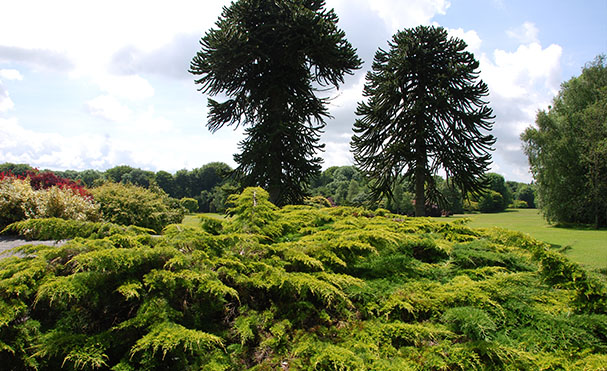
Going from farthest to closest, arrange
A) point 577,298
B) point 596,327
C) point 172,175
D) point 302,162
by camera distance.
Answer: point 172,175 → point 302,162 → point 577,298 → point 596,327

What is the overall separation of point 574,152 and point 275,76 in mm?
22589

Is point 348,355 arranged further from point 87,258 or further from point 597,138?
point 597,138

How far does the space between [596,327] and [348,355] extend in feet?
5.55

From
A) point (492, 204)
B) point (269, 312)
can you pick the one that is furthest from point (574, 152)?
point (492, 204)

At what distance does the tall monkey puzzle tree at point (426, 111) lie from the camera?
11.6m

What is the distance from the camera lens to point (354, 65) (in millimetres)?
10680

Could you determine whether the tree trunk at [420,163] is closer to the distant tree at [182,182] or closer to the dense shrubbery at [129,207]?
the dense shrubbery at [129,207]

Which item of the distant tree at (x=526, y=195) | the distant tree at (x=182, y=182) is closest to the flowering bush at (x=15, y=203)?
the distant tree at (x=182, y=182)

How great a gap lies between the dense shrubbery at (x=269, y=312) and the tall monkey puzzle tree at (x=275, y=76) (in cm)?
759

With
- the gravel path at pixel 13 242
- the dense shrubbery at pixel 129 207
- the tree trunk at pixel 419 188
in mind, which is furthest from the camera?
the tree trunk at pixel 419 188

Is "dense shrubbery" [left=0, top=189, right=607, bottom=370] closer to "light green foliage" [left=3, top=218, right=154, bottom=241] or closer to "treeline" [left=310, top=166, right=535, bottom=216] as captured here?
"light green foliage" [left=3, top=218, right=154, bottom=241]

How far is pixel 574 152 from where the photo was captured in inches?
820

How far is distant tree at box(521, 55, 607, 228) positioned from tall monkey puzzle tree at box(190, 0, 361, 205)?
18882 mm

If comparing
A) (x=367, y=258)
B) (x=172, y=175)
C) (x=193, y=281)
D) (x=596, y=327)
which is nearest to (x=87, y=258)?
(x=193, y=281)
